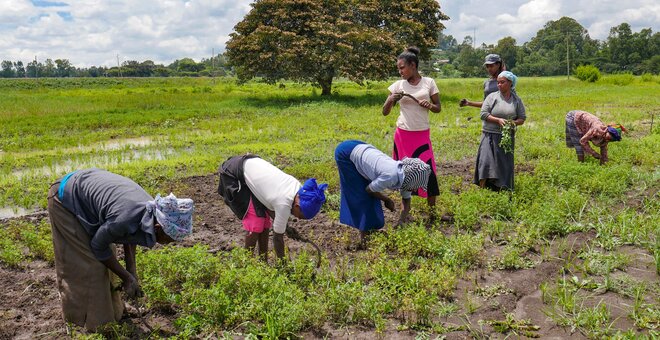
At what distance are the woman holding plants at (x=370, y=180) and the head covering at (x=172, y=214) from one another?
1.73 m

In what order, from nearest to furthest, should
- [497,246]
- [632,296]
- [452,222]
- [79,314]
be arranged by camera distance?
[79,314] → [632,296] → [497,246] → [452,222]

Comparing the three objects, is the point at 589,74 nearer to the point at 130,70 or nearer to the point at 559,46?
the point at 559,46

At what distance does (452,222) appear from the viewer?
5785 mm

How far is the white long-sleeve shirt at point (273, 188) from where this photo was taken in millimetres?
3890

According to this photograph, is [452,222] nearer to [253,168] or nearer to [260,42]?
[253,168]

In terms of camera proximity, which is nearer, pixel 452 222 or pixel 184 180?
pixel 452 222

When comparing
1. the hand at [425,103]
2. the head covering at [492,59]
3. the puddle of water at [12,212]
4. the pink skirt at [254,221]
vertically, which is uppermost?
the head covering at [492,59]

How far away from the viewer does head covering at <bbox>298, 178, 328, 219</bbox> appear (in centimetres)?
375

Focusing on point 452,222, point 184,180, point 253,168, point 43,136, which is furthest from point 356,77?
point 253,168

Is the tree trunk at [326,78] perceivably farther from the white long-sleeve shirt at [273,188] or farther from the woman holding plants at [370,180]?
the white long-sleeve shirt at [273,188]

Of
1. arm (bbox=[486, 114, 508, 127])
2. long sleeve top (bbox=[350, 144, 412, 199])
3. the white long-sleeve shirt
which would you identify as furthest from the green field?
arm (bbox=[486, 114, 508, 127])

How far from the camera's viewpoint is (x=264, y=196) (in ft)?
13.2

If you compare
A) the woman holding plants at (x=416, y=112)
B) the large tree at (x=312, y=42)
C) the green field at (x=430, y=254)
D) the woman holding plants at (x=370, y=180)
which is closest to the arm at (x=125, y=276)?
the green field at (x=430, y=254)

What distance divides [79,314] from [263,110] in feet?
45.5
